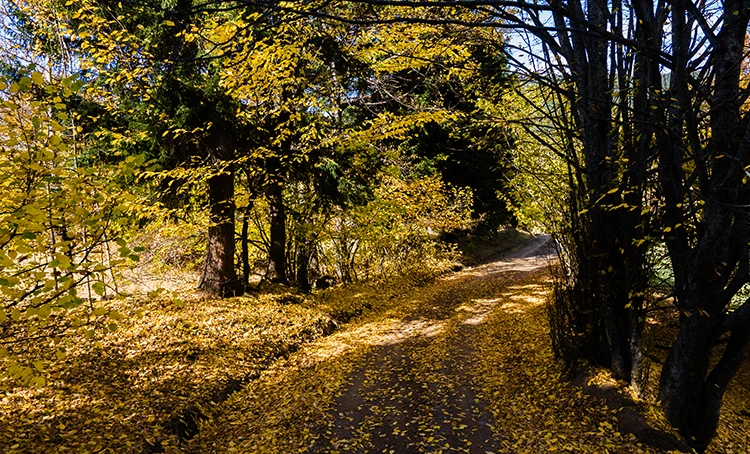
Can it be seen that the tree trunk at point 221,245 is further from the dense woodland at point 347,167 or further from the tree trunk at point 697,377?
the tree trunk at point 697,377

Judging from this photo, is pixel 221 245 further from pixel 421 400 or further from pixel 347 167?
pixel 421 400

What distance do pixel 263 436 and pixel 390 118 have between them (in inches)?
295

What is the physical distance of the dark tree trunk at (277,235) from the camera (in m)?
10.3

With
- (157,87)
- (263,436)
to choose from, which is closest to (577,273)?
(263,436)

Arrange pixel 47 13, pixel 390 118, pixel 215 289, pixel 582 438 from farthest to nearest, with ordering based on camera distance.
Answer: pixel 390 118
pixel 215 289
pixel 47 13
pixel 582 438

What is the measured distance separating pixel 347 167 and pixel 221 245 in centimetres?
365

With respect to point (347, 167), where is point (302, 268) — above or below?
below

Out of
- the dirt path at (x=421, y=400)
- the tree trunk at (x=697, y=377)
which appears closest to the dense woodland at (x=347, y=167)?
the tree trunk at (x=697, y=377)

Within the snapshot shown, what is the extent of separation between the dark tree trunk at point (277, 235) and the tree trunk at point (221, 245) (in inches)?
47.8

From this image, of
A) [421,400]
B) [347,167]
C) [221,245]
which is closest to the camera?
[421,400]

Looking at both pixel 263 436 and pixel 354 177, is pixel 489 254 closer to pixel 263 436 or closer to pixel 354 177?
pixel 354 177

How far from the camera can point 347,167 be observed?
10.6m

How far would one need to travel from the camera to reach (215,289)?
9.11 m

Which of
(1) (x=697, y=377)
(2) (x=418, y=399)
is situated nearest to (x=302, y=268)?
(2) (x=418, y=399)
